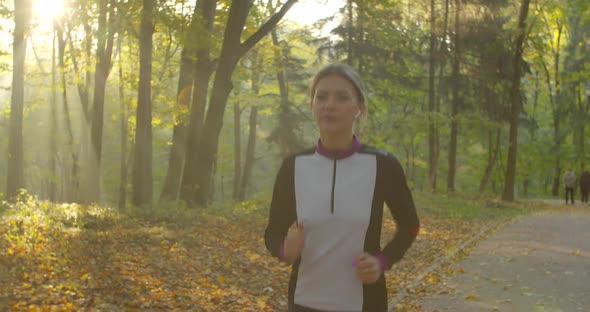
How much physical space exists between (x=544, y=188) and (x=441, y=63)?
1130 inches

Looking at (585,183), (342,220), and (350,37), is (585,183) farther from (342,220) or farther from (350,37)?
(342,220)

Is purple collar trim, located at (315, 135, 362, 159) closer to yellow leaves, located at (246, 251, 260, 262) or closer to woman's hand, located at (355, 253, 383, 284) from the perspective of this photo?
woman's hand, located at (355, 253, 383, 284)

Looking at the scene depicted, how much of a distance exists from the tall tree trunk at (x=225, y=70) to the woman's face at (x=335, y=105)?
14.7 metres

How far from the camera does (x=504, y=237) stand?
16.8 meters

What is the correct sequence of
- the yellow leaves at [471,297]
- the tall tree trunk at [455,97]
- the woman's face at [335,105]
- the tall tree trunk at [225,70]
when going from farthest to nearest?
1. the tall tree trunk at [455,97]
2. the tall tree trunk at [225,70]
3. the yellow leaves at [471,297]
4. the woman's face at [335,105]

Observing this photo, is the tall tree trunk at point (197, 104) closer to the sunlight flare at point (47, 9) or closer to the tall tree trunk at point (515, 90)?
the sunlight flare at point (47, 9)

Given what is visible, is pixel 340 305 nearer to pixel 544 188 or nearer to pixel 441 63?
→ pixel 441 63

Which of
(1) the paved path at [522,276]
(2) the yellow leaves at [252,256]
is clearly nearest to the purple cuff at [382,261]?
(1) the paved path at [522,276]

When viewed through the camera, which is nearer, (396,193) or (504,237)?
(396,193)

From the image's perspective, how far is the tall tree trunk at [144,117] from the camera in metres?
17.5

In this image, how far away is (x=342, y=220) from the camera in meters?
2.81

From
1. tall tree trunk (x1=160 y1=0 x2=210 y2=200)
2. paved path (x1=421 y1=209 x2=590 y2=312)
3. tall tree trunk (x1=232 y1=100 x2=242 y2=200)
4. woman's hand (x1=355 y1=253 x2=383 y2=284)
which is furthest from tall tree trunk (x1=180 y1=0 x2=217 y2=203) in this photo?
tall tree trunk (x1=232 y1=100 x2=242 y2=200)

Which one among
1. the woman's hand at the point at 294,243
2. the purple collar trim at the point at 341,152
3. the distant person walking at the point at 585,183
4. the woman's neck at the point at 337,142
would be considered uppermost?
the woman's neck at the point at 337,142

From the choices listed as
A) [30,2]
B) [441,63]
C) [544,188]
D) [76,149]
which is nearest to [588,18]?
[441,63]
